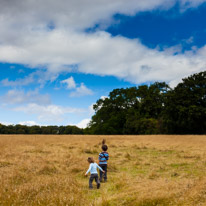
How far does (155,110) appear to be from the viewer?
201 feet

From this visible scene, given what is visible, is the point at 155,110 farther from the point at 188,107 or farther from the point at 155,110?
the point at 188,107

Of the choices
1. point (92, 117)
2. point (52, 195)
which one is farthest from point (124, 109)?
point (52, 195)

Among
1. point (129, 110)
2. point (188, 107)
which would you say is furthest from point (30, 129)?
point (188, 107)

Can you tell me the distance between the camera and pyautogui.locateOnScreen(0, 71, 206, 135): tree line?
135 feet

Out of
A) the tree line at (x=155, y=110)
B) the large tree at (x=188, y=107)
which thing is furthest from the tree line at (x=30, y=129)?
the large tree at (x=188, y=107)

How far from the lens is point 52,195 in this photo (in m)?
5.27

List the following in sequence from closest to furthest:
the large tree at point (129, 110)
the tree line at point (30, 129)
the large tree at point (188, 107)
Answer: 1. the large tree at point (188, 107)
2. the large tree at point (129, 110)
3. the tree line at point (30, 129)

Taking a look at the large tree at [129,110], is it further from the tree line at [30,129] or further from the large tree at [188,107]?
the tree line at [30,129]

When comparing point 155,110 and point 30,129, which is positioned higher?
point 155,110

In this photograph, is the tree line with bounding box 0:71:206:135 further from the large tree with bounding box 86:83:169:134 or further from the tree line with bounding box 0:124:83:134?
the tree line with bounding box 0:124:83:134

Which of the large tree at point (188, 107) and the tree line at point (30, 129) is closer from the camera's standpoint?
the large tree at point (188, 107)

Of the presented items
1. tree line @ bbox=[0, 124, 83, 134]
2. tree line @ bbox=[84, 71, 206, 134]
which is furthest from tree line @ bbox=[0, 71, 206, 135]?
tree line @ bbox=[0, 124, 83, 134]

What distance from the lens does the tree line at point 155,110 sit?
4106 centimetres

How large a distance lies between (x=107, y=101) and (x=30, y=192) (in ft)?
198
